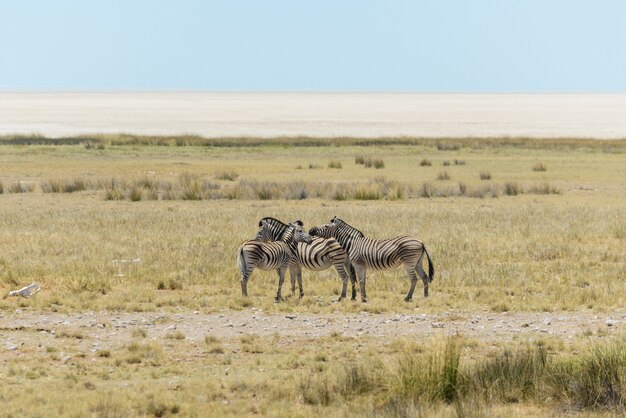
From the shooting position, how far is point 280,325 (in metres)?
14.0

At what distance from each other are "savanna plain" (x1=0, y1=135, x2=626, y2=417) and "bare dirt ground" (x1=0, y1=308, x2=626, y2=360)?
0.05 metres

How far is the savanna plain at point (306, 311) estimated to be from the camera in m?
10.2

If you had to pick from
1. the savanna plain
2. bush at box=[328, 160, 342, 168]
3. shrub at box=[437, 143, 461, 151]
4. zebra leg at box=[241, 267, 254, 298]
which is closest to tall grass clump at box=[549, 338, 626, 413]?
the savanna plain

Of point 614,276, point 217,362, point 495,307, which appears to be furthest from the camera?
point 614,276

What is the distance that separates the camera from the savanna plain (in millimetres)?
10188

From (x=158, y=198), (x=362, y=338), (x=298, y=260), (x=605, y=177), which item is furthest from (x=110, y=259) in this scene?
(x=605, y=177)

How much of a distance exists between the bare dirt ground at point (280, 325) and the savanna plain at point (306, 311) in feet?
0.16

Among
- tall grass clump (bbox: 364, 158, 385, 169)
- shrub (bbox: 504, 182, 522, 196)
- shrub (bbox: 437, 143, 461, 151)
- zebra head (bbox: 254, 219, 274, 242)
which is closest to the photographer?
zebra head (bbox: 254, 219, 274, 242)

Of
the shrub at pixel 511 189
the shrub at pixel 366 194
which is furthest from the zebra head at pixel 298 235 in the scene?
the shrub at pixel 511 189

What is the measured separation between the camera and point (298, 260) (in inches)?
619

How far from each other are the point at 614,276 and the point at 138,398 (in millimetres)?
10846

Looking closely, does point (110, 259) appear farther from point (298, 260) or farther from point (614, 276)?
point (614, 276)

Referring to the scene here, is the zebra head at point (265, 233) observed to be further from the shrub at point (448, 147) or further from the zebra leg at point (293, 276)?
the shrub at point (448, 147)

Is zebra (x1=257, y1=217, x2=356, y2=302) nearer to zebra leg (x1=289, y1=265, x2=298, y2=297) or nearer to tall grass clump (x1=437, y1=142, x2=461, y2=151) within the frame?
zebra leg (x1=289, y1=265, x2=298, y2=297)
